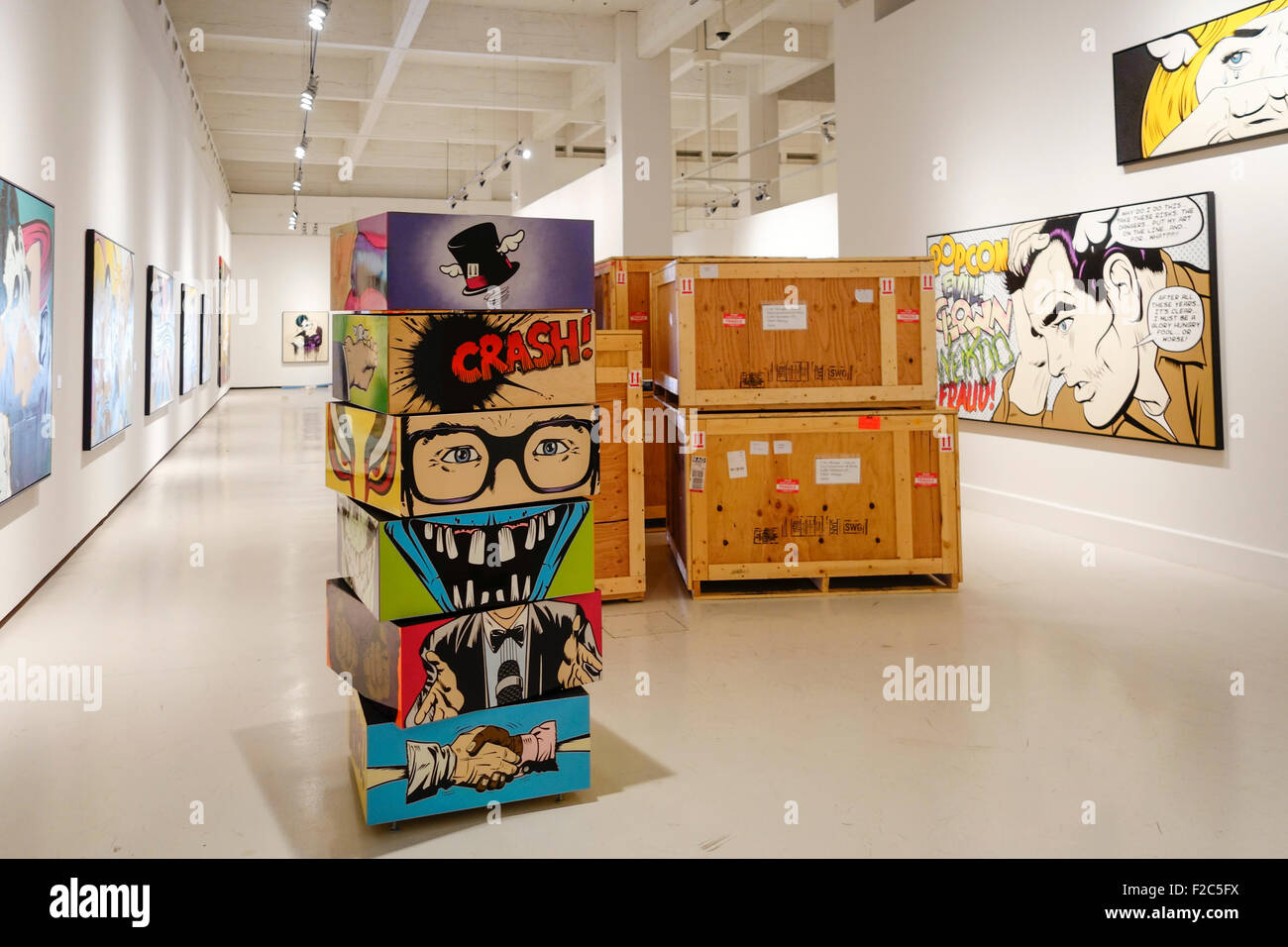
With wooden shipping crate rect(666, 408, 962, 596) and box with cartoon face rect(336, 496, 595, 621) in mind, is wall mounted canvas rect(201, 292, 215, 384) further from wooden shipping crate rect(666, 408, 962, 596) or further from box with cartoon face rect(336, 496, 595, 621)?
box with cartoon face rect(336, 496, 595, 621)

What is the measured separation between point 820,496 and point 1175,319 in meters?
2.48

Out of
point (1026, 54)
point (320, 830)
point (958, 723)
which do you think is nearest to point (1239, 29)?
point (1026, 54)

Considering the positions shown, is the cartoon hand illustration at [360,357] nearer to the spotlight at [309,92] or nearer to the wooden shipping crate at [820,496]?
the wooden shipping crate at [820,496]

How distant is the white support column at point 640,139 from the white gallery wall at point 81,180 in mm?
5238

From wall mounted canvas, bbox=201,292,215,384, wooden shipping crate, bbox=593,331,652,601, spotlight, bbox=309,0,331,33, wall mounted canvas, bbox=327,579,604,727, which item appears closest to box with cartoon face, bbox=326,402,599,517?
wall mounted canvas, bbox=327,579,604,727

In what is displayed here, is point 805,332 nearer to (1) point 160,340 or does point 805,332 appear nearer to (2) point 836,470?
(2) point 836,470

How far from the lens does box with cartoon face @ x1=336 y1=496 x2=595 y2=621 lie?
2.70 metres

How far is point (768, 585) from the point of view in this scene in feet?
18.4

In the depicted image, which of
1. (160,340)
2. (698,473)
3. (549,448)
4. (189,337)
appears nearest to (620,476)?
(698,473)

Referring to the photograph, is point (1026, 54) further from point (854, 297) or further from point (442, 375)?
point (442, 375)

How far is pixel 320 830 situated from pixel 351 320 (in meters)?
1.48

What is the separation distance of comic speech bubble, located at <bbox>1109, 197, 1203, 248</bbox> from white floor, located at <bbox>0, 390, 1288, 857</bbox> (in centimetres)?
198

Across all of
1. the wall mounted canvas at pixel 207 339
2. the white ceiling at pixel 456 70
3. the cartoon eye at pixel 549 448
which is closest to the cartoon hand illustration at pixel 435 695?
the cartoon eye at pixel 549 448

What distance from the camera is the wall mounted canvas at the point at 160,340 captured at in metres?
9.62
